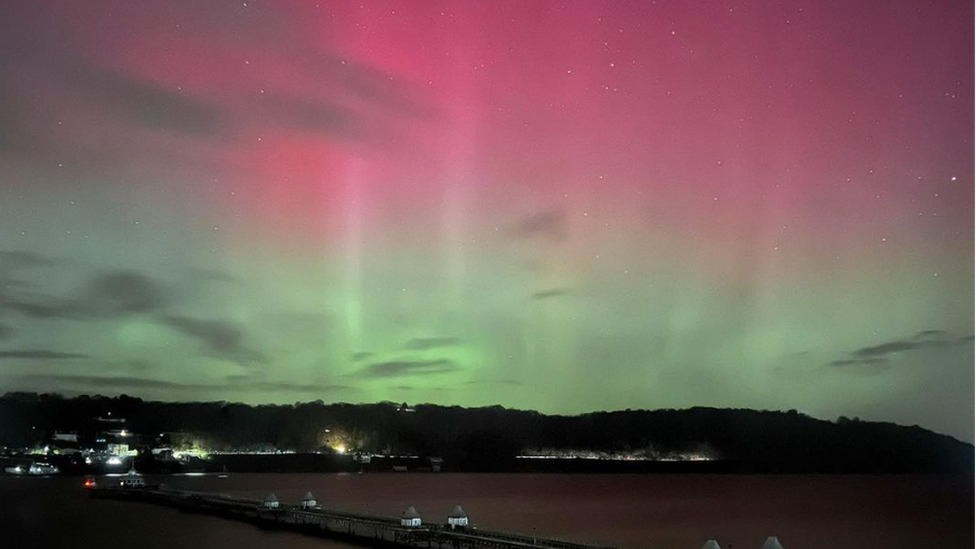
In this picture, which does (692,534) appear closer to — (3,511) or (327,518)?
(327,518)

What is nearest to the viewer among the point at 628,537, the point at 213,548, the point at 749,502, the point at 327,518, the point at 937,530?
the point at 213,548

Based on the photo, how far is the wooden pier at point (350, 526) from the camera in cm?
3912

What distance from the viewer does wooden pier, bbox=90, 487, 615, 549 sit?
39125 mm

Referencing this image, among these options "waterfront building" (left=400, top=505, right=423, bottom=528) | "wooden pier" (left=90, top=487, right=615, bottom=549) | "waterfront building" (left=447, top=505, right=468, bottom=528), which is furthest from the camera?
"waterfront building" (left=400, top=505, right=423, bottom=528)

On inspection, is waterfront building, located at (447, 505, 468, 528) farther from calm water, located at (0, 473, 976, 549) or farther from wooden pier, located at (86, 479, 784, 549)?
calm water, located at (0, 473, 976, 549)

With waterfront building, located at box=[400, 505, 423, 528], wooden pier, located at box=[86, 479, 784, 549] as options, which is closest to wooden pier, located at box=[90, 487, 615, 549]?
wooden pier, located at box=[86, 479, 784, 549]

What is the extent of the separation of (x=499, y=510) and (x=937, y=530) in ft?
136

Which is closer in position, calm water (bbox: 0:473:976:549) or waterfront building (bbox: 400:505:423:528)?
waterfront building (bbox: 400:505:423:528)

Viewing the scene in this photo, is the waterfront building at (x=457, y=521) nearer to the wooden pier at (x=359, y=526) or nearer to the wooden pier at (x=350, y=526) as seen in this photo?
the wooden pier at (x=359, y=526)

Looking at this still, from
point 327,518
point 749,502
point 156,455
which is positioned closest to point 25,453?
point 156,455

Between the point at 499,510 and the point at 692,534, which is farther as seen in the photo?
the point at 499,510

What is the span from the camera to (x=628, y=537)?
6341 centimetres

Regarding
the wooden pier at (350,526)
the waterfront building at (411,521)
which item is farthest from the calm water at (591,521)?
the waterfront building at (411,521)

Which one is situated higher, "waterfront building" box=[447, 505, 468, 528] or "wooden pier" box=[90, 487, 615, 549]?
"waterfront building" box=[447, 505, 468, 528]
